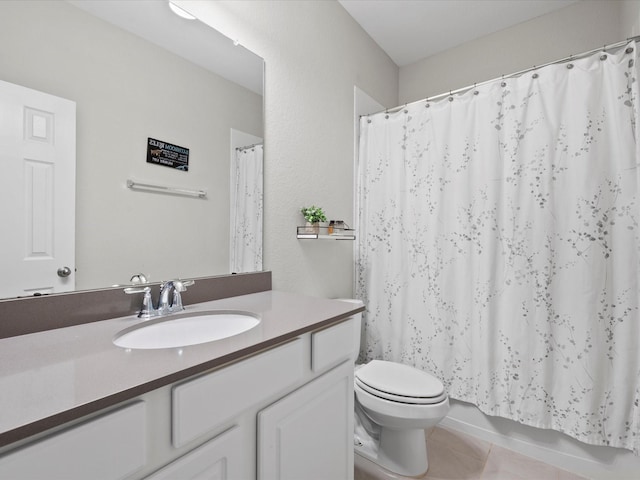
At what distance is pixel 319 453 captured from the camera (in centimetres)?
102

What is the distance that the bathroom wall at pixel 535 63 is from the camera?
159 centimetres

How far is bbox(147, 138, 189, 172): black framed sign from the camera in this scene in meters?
1.11

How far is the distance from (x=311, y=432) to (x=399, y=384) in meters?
0.74

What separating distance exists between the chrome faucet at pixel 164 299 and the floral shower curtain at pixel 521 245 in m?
1.44

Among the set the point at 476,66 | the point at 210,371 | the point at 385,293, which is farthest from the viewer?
the point at 476,66

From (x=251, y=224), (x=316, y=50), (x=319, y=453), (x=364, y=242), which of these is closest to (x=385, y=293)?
(x=364, y=242)

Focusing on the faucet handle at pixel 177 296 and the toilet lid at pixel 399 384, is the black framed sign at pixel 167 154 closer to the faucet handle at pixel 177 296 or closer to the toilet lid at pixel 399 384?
the faucet handle at pixel 177 296

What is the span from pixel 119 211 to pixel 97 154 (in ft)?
0.60

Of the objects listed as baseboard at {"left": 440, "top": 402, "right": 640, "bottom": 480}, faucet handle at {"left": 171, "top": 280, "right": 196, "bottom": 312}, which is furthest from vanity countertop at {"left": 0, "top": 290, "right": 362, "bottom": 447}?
baseboard at {"left": 440, "top": 402, "right": 640, "bottom": 480}

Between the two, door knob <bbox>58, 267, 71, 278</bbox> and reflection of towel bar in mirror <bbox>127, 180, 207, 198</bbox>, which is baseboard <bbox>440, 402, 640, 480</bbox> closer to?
reflection of towel bar in mirror <bbox>127, 180, 207, 198</bbox>

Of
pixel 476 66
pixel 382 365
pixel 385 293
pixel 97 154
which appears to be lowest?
pixel 382 365

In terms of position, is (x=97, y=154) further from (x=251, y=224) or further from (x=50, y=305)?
(x=251, y=224)

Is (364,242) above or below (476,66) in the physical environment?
below

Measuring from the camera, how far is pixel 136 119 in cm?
107
